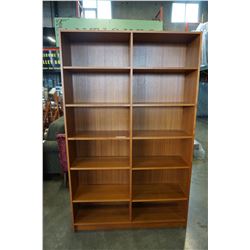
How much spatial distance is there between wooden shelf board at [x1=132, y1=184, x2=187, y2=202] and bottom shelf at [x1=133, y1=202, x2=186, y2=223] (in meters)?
0.20

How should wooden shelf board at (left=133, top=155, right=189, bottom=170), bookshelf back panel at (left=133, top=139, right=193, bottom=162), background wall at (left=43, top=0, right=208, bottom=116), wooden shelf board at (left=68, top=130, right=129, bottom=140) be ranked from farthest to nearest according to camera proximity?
background wall at (left=43, top=0, right=208, bottom=116)
bookshelf back panel at (left=133, top=139, right=193, bottom=162)
wooden shelf board at (left=133, top=155, right=189, bottom=170)
wooden shelf board at (left=68, top=130, right=129, bottom=140)

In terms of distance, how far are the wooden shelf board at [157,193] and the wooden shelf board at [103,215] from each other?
0.30m

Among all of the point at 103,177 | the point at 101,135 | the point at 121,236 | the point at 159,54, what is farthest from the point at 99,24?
the point at 121,236

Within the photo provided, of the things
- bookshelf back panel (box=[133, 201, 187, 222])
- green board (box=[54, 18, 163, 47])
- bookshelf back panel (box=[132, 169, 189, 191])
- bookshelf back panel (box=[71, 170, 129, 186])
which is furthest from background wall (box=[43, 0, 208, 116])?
bookshelf back panel (box=[71, 170, 129, 186])

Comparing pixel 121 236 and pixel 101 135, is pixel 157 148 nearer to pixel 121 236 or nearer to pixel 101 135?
pixel 101 135

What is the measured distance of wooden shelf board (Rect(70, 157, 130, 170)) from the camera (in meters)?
1.71

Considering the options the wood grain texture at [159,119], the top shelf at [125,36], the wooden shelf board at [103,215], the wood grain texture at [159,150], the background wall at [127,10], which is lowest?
the wooden shelf board at [103,215]

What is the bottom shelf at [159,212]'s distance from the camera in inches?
74.5

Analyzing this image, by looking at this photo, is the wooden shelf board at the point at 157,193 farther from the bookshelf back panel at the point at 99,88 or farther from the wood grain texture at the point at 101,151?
the bookshelf back panel at the point at 99,88

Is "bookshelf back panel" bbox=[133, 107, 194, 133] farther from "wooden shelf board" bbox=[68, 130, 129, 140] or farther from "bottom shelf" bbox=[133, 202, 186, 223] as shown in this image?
"bottom shelf" bbox=[133, 202, 186, 223]

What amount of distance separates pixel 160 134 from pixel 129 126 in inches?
13.1

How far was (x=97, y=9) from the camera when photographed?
697 centimetres

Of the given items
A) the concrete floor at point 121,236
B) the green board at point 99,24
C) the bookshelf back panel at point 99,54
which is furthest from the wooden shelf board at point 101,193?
the green board at point 99,24
